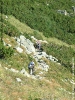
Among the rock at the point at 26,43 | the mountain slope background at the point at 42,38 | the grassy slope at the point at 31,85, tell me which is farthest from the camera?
the rock at the point at 26,43

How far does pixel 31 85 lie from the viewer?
26.8 metres

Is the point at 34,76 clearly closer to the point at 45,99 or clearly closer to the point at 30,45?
the point at 45,99

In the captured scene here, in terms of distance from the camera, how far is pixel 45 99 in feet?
82.0

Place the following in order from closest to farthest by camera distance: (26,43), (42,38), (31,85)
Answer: (31,85) < (26,43) < (42,38)

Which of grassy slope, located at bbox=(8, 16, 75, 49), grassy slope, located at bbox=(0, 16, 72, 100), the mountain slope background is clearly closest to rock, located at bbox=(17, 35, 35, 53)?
the mountain slope background

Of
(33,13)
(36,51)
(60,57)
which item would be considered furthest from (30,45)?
(33,13)

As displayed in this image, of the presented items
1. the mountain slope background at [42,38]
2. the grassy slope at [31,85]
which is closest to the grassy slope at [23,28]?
the mountain slope background at [42,38]

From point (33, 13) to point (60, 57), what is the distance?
11382 millimetres

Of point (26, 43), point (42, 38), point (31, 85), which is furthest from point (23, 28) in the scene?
point (31, 85)

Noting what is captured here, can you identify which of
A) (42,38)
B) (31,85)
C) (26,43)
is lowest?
(42,38)

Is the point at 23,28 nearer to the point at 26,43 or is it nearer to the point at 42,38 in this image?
the point at 42,38

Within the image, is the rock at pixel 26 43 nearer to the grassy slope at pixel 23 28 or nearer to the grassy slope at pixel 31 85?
the grassy slope at pixel 31 85

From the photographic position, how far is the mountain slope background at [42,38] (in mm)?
25891

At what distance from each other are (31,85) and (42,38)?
54.1 ft
